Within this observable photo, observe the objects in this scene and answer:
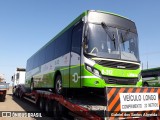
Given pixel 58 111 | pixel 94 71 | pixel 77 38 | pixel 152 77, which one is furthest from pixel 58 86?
pixel 152 77

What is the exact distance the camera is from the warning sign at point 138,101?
6566mm

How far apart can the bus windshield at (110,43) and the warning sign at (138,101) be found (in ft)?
6.22

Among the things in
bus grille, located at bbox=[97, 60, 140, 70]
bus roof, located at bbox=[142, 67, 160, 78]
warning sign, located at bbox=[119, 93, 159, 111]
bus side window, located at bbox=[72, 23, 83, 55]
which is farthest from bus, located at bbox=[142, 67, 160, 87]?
warning sign, located at bbox=[119, 93, 159, 111]

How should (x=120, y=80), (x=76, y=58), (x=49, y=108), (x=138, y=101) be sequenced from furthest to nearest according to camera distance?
(x=49, y=108) → (x=76, y=58) → (x=120, y=80) → (x=138, y=101)

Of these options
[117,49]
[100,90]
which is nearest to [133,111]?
[100,90]

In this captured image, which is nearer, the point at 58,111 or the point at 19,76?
the point at 58,111

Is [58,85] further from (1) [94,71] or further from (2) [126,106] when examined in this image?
(2) [126,106]

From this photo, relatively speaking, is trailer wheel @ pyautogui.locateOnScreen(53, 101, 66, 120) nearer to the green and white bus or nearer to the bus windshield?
the green and white bus

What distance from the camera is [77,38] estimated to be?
29.8 feet

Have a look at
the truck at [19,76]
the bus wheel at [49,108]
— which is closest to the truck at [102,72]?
the bus wheel at [49,108]

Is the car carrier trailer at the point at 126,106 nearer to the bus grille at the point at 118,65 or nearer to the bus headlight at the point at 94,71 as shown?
the bus headlight at the point at 94,71

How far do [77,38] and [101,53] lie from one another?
1.26 m

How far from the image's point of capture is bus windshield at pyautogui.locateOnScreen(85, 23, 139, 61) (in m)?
8.28

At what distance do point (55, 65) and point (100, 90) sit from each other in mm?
3808
